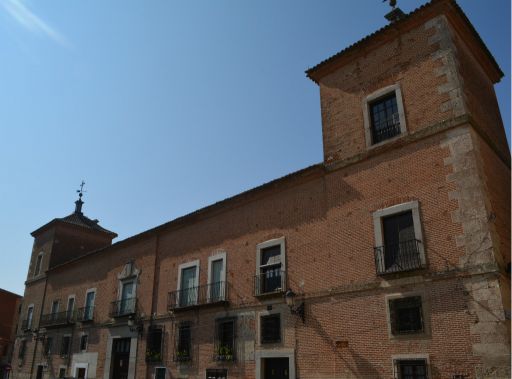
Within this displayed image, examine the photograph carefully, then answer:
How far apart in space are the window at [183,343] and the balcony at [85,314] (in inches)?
350

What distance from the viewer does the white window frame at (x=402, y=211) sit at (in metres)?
12.9

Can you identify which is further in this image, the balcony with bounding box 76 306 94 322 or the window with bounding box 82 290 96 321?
the window with bounding box 82 290 96 321

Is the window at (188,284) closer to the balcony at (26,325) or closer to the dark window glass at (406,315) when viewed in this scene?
the dark window glass at (406,315)

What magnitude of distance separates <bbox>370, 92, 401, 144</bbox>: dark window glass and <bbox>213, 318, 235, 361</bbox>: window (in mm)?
8966

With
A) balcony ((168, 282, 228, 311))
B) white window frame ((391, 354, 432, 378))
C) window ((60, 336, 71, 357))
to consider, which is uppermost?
balcony ((168, 282, 228, 311))

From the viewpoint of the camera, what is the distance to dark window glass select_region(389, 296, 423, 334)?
1244 cm

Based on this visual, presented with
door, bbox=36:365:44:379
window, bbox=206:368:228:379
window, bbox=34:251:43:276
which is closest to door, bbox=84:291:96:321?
door, bbox=36:365:44:379

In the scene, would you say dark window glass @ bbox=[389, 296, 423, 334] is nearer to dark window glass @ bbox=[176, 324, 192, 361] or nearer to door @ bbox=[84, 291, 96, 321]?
dark window glass @ bbox=[176, 324, 192, 361]

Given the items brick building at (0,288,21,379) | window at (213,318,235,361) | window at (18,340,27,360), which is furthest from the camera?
brick building at (0,288,21,379)

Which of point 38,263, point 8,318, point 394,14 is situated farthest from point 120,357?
point 8,318

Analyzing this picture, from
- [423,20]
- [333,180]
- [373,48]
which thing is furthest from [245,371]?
[423,20]

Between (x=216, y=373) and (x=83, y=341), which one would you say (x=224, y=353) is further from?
(x=83, y=341)

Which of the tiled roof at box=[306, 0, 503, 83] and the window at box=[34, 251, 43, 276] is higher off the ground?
the tiled roof at box=[306, 0, 503, 83]

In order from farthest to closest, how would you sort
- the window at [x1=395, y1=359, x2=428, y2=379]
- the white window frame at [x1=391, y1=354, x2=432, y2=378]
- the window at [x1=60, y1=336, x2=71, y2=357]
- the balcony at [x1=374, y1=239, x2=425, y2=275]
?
the window at [x1=60, y1=336, x2=71, y2=357] → the balcony at [x1=374, y1=239, x2=425, y2=275] → the window at [x1=395, y1=359, x2=428, y2=379] → the white window frame at [x1=391, y1=354, x2=432, y2=378]
